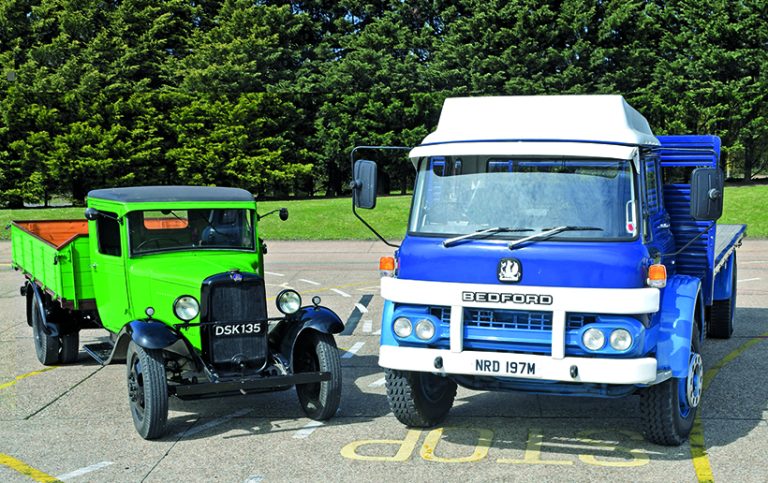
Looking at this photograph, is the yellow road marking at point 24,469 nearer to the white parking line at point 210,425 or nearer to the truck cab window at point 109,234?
the white parking line at point 210,425

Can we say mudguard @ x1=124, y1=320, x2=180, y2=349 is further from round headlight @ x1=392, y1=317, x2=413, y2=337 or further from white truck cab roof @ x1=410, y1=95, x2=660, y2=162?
white truck cab roof @ x1=410, y1=95, x2=660, y2=162

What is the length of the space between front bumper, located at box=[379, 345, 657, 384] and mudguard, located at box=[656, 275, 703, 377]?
31 cm

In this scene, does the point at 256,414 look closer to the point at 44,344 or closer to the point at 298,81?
the point at 44,344

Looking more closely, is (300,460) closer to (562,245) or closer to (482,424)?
(482,424)

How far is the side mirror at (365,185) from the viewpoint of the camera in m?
7.62

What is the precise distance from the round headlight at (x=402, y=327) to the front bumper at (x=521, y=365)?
12 centimetres

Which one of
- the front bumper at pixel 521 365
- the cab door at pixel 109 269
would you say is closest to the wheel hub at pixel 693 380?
the front bumper at pixel 521 365

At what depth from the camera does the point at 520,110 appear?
25.2 ft

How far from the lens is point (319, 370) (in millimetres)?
8289

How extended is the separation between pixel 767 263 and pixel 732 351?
10810mm

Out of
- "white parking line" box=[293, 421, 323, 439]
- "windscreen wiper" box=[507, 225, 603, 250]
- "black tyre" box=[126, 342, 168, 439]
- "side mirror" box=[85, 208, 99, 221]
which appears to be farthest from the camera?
"side mirror" box=[85, 208, 99, 221]

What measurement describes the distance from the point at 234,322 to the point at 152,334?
75cm

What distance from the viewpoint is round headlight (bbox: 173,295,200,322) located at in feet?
26.5

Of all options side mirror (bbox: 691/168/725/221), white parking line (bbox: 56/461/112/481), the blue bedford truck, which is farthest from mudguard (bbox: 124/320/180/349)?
side mirror (bbox: 691/168/725/221)
